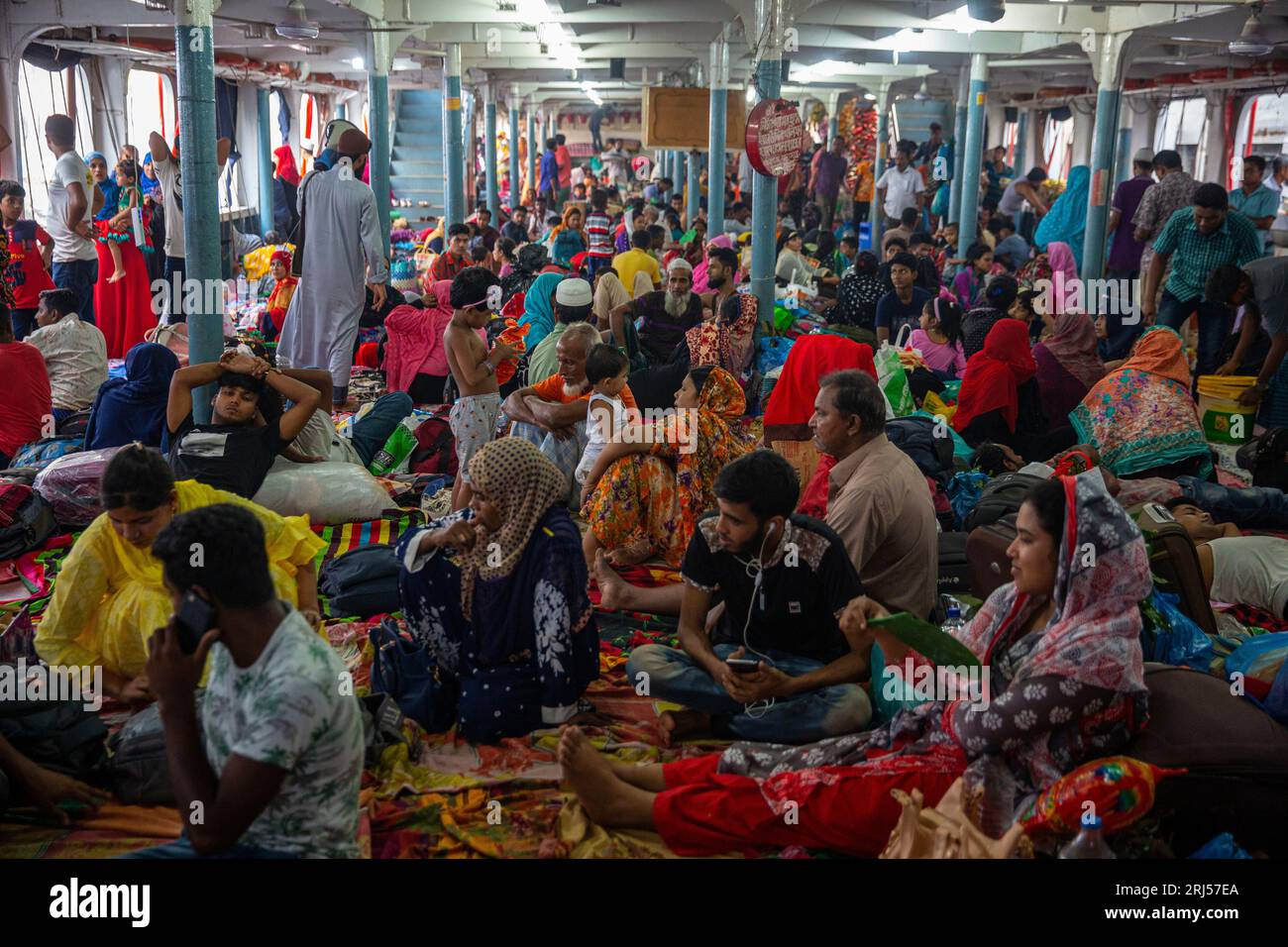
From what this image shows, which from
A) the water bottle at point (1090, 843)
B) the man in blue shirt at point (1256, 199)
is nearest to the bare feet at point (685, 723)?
the water bottle at point (1090, 843)

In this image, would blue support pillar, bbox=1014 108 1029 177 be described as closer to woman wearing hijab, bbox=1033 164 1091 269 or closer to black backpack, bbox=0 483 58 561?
woman wearing hijab, bbox=1033 164 1091 269

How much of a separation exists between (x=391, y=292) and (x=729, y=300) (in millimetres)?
3052

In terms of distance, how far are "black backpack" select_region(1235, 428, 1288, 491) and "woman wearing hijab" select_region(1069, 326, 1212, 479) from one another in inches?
19.0

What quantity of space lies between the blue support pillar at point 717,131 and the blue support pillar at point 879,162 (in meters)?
3.96

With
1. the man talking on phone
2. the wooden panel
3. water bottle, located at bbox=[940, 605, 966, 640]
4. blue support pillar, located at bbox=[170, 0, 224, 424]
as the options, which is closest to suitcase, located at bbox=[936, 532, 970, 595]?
water bottle, located at bbox=[940, 605, 966, 640]

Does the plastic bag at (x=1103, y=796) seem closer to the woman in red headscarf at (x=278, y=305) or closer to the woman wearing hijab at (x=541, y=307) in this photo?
the woman wearing hijab at (x=541, y=307)

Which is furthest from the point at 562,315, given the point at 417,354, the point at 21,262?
the point at 21,262

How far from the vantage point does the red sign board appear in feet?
32.8

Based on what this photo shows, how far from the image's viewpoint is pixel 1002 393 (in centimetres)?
721

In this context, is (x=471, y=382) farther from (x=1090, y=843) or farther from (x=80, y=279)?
(x=80, y=279)

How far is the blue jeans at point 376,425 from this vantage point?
7504 mm

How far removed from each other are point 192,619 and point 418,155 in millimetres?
24252

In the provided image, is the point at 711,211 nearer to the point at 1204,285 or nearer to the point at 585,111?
the point at 1204,285
